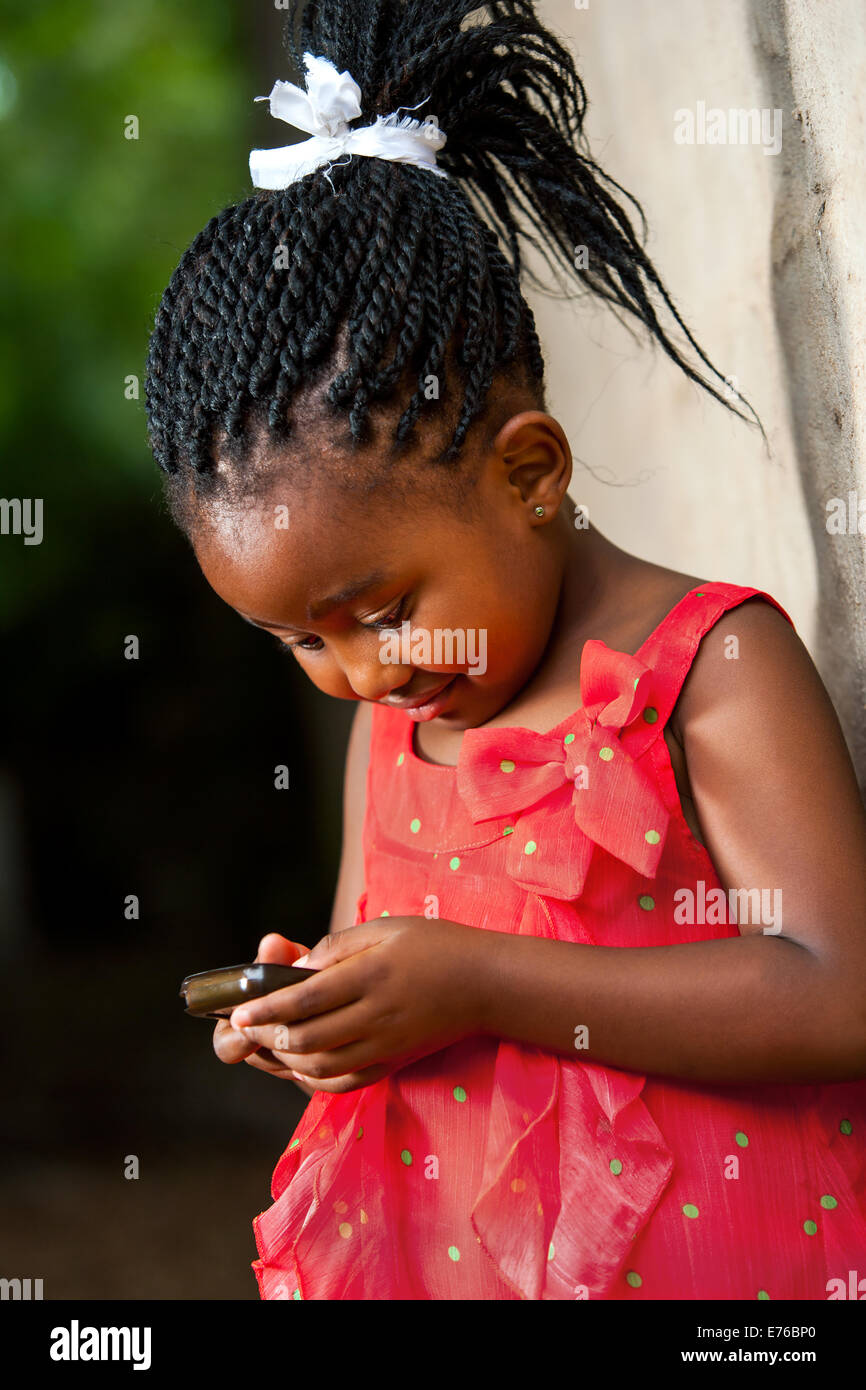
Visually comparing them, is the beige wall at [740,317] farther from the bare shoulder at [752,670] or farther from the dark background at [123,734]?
the dark background at [123,734]

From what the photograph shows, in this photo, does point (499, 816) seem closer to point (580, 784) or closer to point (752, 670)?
point (580, 784)

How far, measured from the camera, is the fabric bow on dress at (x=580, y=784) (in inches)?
34.4

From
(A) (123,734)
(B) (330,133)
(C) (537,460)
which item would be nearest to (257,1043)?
(C) (537,460)

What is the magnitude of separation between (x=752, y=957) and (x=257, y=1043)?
344 millimetres

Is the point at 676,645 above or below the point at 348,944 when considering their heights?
above

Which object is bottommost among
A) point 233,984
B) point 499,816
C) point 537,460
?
point 233,984

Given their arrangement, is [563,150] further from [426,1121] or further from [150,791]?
[150,791]

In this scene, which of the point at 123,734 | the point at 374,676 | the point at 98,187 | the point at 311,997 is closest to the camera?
the point at 311,997

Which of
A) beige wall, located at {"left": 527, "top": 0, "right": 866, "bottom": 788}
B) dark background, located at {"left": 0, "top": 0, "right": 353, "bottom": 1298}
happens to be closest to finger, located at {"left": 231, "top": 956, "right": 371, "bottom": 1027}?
beige wall, located at {"left": 527, "top": 0, "right": 866, "bottom": 788}

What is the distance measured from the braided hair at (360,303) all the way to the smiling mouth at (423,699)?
15cm

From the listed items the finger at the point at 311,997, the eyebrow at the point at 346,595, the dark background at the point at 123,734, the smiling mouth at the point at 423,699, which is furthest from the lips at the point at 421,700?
the dark background at the point at 123,734

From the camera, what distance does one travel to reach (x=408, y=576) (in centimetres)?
90

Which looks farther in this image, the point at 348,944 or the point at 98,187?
the point at 98,187

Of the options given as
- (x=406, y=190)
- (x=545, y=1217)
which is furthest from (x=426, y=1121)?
(x=406, y=190)
